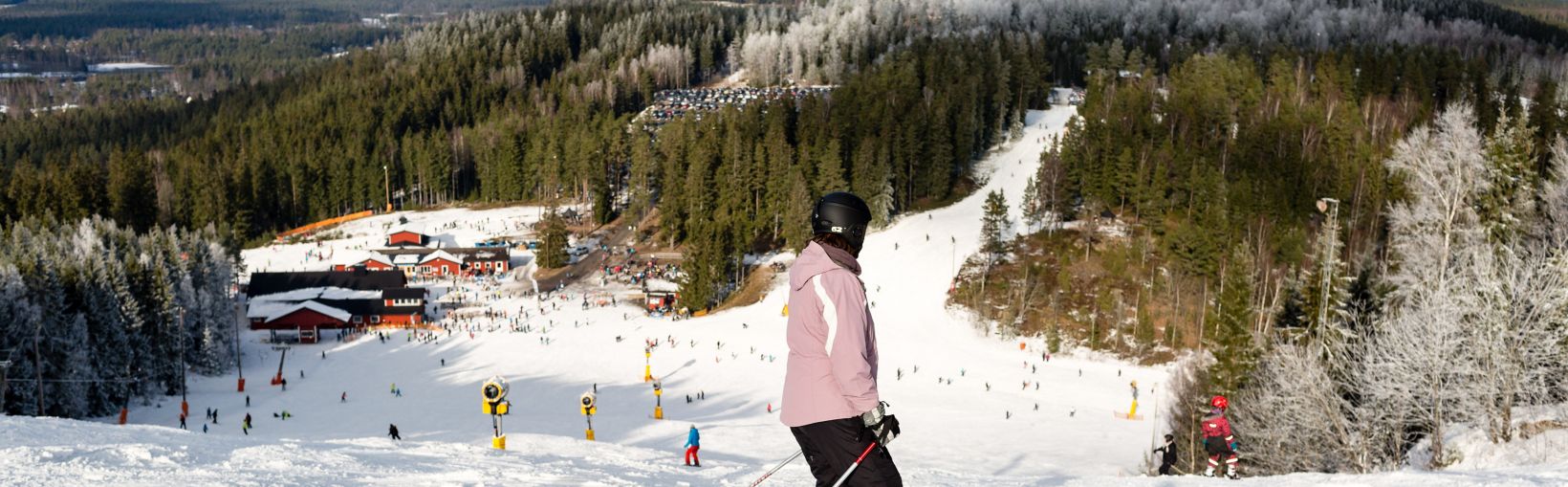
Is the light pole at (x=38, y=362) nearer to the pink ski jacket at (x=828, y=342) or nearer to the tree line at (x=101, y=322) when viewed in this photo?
the tree line at (x=101, y=322)

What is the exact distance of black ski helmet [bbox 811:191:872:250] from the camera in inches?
246

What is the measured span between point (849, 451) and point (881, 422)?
263 millimetres

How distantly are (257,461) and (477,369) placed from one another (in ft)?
115

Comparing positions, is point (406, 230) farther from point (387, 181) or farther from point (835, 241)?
point (835, 241)

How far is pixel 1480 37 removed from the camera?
441ft

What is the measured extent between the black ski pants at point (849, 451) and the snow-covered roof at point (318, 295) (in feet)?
196

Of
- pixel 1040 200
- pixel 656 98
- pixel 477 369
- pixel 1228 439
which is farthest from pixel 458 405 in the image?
pixel 656 98

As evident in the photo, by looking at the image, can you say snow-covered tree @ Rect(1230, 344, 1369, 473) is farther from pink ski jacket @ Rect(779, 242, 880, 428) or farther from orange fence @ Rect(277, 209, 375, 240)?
orange fence @ Rect(277, 209, 375, 240)

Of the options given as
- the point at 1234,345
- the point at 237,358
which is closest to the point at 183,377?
the point at 237,358

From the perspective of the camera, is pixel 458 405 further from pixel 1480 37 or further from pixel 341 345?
pixel 1480 37

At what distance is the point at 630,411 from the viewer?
3822 centimetres

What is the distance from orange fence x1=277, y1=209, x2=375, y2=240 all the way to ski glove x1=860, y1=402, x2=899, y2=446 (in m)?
88.5

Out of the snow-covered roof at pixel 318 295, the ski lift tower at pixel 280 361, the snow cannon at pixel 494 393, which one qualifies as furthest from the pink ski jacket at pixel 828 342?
the snow-covered roof at pixel 318 295

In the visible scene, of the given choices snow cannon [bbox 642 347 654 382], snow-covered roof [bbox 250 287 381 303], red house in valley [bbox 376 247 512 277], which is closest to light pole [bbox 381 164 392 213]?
red house in valley [bbox 376 247 512 277]
